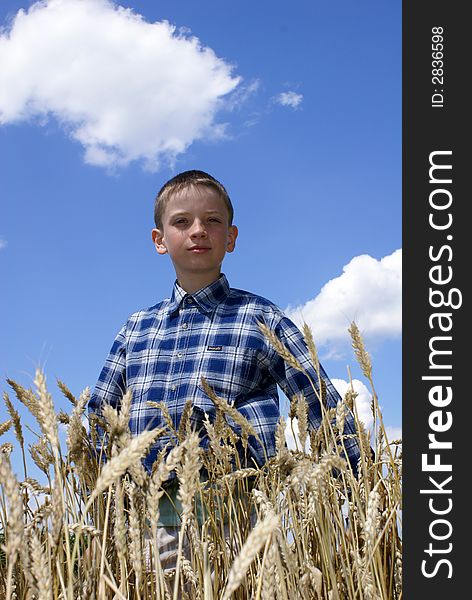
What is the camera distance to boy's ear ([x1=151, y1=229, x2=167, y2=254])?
2.71m

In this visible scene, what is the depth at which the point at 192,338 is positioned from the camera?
7.99ft

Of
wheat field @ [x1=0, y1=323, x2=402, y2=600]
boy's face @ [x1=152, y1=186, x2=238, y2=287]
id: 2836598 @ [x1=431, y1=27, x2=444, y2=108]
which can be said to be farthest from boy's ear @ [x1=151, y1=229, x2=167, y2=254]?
id: 2836598 @ [x1=431, y1=27, x2=444, y2=108]

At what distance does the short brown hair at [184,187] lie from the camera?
2625 mm

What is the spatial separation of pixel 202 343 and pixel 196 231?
0.41 metres

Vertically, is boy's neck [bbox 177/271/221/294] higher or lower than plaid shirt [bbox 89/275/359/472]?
higher

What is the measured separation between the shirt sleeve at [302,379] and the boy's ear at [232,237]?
0.42 metres

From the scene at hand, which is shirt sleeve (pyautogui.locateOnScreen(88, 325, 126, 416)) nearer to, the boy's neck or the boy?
the boy

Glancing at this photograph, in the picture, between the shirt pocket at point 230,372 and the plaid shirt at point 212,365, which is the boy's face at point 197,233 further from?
the shirt pocket at point 230,372

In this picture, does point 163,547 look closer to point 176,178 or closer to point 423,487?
point 423,487

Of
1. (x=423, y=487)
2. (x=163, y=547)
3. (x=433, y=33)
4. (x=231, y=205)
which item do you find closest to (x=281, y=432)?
(x=423, y=487)

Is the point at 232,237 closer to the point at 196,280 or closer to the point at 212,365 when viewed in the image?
the point at 196,280

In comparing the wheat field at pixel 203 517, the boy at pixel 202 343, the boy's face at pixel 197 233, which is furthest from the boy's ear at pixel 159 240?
the wheat field at pixel 203 517

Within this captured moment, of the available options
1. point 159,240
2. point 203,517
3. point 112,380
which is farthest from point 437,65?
point 112,380

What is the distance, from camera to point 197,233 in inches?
96.0
